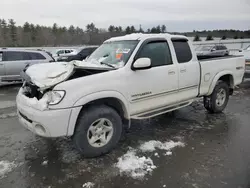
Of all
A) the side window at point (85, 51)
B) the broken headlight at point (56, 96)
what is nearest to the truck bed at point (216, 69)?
the broken headlight at point (56, 96)

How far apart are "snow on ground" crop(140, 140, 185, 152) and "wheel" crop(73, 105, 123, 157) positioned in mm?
576

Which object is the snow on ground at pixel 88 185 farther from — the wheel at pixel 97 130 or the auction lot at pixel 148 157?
the wheel at pixel 97 130

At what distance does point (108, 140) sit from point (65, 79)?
47.9 inches

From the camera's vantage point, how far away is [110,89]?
3365 millimetres

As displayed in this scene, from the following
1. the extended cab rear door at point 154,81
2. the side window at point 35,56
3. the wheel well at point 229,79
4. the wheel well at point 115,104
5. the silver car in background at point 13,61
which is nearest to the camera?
the wheel well at point 115,104

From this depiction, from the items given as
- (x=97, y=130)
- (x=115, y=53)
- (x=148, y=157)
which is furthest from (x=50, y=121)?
(x=115, y=53)

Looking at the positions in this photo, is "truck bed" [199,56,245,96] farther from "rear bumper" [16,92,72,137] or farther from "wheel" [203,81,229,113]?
"rear bumper" [16,92,72,137]

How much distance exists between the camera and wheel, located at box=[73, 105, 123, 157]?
3.23 metres

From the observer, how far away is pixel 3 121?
526 cm

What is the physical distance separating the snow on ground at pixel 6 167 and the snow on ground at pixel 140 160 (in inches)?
62.5

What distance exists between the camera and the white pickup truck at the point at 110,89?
3.05 meters

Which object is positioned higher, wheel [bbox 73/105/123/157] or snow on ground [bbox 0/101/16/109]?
wheel [bbox 73/105/123/157]

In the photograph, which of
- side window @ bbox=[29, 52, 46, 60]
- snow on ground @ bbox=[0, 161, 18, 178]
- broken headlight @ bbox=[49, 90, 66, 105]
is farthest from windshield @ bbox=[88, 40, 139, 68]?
side window @ bbox=[29, 52, 46, 60]

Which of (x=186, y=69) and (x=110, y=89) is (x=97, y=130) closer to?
(x=110, y=89)
